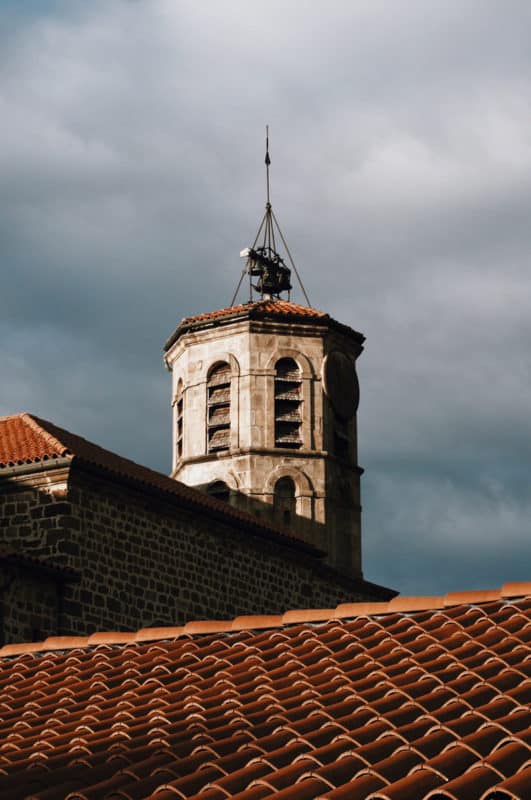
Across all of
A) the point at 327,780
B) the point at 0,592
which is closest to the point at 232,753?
the point at 327,780

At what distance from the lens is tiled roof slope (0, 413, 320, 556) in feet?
63.3

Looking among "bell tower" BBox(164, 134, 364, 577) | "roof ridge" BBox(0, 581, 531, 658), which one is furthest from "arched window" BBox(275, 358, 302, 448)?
"roof ridge" BBox(0, 581, 531, 658)

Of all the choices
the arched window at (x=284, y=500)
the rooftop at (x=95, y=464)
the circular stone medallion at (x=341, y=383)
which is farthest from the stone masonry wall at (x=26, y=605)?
the circular stone medallion at (x=341, y=383)

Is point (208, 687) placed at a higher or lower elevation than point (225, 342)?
lower

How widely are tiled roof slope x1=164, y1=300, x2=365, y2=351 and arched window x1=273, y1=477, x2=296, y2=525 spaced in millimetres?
3840

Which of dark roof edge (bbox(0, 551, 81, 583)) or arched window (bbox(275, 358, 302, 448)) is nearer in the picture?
dark roof edge (bbox(0, 551, 81, 583))

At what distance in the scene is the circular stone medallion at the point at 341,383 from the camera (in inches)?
1298

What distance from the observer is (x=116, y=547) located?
64.4 ft

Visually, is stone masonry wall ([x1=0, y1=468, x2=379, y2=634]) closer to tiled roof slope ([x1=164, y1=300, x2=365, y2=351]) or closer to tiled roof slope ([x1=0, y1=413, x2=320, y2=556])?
tiled roof slope ([x1=0, y1=413, x2=320, y2=556])

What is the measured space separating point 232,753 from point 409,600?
270cm

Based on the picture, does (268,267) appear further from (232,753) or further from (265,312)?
(232,753)

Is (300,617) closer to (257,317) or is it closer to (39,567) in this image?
(39,567)

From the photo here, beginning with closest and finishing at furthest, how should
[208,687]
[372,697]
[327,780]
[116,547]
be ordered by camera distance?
[327,780]
[372,697]
[208,687]
[116,547]

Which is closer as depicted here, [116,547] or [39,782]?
[39,782]
